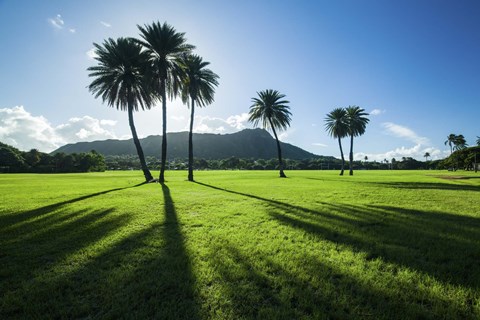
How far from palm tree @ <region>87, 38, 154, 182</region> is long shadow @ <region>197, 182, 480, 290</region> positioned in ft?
78.2

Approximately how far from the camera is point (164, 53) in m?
27.0

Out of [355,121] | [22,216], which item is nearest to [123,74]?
[22,216]

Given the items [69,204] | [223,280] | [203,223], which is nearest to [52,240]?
[203,223]

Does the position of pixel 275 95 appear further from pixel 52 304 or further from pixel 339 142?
pixel 52 304

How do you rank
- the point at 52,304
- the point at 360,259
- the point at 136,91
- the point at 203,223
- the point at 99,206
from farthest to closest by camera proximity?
1. the point at 136,91
2. the point at 99,206
3. the point at 203,223
4. the point at 360,259
5. the point at 52,304

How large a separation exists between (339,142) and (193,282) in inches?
2341

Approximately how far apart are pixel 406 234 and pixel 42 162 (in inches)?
5226

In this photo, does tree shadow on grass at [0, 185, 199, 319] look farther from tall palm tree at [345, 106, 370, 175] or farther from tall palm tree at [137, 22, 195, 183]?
tall palm tree at [345, 106, 370, 175]

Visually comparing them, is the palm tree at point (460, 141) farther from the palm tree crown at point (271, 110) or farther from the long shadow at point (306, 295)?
the long shadow at point (306, 295)

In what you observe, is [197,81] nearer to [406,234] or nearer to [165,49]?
[165,49]

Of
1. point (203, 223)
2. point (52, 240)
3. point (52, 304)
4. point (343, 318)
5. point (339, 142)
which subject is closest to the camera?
point (343, 318)

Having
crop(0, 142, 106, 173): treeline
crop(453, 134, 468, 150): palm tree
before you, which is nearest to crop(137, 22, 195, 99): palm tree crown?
crop(0, 142, 106, 173): treeline

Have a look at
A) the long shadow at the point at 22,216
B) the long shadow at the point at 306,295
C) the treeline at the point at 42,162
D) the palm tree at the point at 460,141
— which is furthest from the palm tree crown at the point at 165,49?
the palm tree at the point at 460,141

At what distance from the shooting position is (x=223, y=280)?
3.97m
